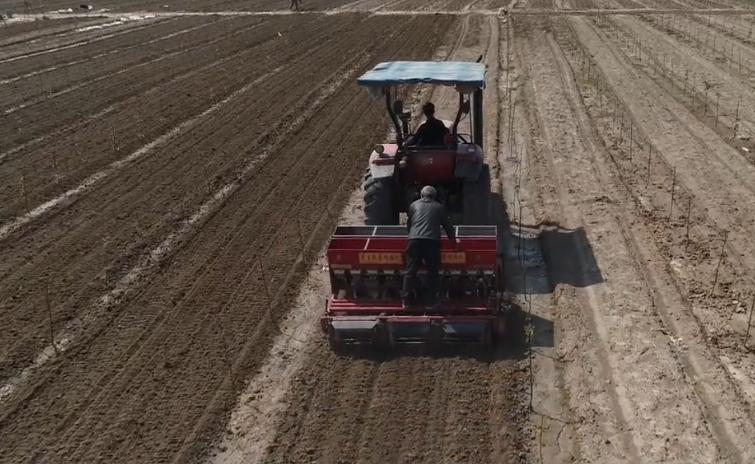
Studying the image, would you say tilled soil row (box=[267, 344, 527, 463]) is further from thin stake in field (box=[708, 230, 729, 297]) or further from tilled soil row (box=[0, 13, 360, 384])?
tilled soil row (box=[0, 13, 360, 384])

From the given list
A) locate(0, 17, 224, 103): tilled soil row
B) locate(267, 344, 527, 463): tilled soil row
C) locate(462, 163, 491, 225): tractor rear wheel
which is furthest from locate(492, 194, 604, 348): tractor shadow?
locate(0, 17, 224, 103): tilled soil row

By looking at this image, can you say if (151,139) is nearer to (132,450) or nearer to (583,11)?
(132,450)

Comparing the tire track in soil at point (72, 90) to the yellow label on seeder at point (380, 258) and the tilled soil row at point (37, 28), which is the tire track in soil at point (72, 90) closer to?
the tilled soil row at point (37, 28)

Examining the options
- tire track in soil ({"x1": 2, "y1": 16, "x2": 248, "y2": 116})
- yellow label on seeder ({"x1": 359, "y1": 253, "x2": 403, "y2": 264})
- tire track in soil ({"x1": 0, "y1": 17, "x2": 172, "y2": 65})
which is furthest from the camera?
tire track in soil ({"x1": 0, "y1": 17, "x2": 172, "y2": 65})

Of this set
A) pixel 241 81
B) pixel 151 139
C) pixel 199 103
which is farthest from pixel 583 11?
pixel 151 139

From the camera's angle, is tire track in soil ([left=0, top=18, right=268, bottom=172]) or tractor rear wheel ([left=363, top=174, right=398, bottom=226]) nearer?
tractor rear wheel ([left=363, top=174, right=398, bottom=226])

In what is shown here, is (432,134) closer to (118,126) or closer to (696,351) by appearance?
(696,351)

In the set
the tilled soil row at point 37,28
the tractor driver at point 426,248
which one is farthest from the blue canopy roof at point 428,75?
the tilled soil row at point 37,28
